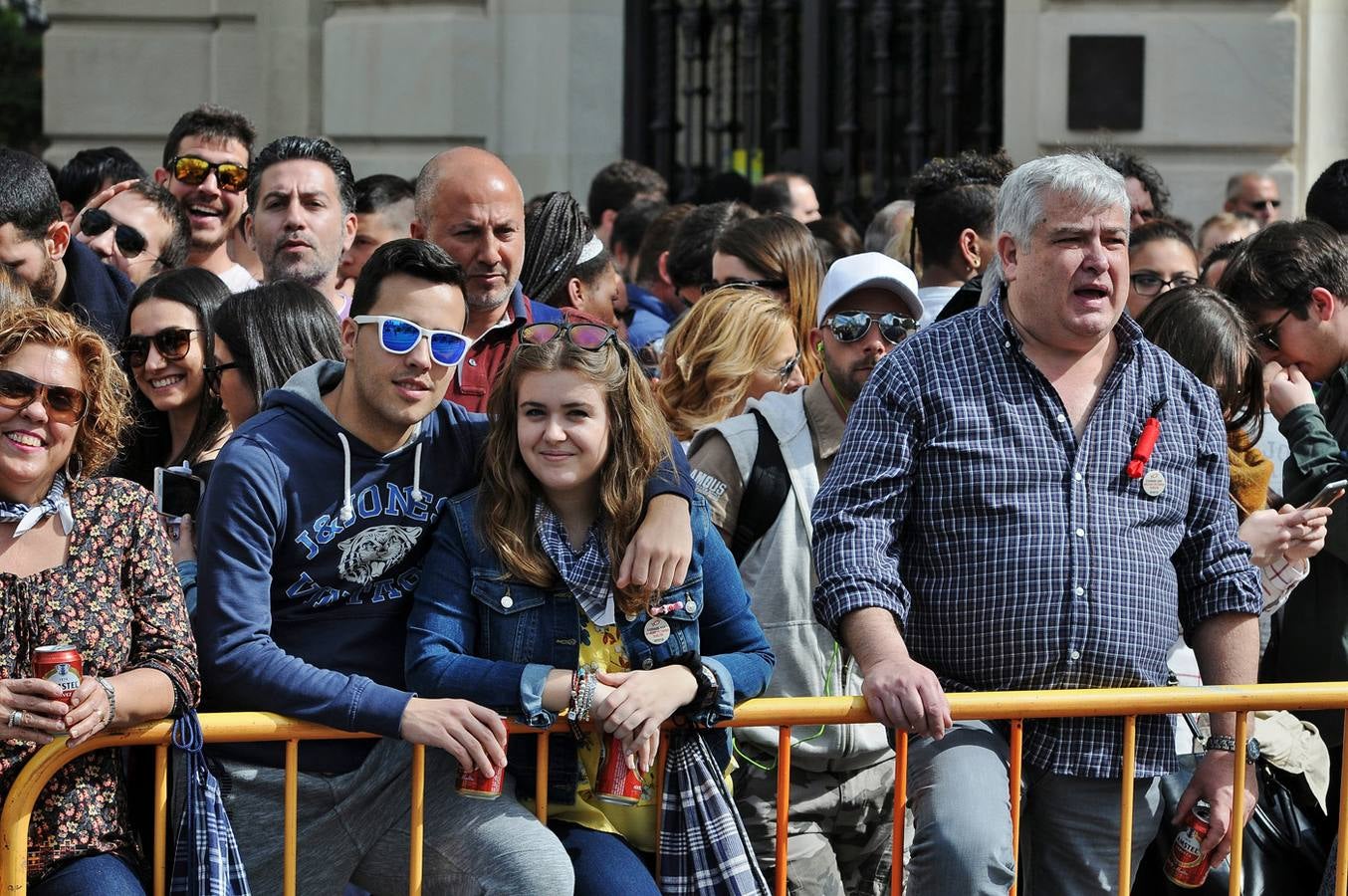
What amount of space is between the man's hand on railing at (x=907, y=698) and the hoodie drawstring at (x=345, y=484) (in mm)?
1208

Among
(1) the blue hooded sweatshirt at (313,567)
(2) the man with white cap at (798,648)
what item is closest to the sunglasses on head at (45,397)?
(1) the blue hooded sweatshirt at (313,567)

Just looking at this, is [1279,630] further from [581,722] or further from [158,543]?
[158,543]

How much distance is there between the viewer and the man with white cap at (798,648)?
185 inches

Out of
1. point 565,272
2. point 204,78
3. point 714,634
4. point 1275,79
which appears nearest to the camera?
point 714,634

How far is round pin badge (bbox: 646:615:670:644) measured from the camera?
168 inches

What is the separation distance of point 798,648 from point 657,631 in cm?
65

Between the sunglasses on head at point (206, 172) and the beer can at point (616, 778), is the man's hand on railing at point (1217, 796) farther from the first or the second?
the sunglasses on head at point (206, 172)

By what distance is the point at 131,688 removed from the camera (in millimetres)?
3910

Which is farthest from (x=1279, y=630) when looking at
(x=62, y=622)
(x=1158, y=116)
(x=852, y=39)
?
(x=852, y=39)

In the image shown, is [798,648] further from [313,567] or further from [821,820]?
[313,567]

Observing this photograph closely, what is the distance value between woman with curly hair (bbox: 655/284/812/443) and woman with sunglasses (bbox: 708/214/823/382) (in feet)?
Answer: 2.09

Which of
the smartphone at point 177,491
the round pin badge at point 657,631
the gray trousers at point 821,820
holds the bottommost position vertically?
the gray trousers at point 821,820

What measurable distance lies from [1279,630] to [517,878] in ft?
8.09

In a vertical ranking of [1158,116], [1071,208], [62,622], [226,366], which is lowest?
[62,622]
